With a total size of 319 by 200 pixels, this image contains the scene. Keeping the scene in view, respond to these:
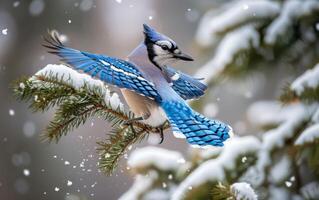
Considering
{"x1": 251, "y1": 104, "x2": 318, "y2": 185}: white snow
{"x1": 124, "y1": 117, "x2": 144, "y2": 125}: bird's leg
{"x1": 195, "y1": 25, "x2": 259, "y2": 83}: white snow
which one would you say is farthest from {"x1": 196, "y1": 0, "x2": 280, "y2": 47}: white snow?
{"x1": 124, "y1": 117, "x2": 144, "y2": 125}: bird's leg

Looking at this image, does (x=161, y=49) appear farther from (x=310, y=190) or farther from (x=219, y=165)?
(x=310, y=190)

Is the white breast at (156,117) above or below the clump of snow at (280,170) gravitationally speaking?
above

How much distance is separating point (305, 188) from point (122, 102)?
949 millimetres

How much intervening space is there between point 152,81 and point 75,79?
207mm

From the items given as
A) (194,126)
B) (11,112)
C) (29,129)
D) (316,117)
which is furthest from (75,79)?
(29,129)

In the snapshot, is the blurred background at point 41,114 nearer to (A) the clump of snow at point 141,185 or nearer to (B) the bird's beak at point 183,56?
(A) the clump of snow at point 141,185

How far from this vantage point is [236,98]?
23.8 feet

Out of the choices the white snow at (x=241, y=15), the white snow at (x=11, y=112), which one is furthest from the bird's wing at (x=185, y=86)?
the white snow at (x=11, y=112)

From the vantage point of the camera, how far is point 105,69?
134 cm

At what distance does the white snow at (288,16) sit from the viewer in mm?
2457

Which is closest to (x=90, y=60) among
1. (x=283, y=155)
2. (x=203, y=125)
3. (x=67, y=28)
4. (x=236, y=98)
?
(x=203, y=125)

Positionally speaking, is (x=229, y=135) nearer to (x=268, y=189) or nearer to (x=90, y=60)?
(x=90, y=60)

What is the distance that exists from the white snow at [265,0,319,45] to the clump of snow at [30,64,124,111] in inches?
40.3

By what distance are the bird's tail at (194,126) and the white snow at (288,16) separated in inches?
44.6
